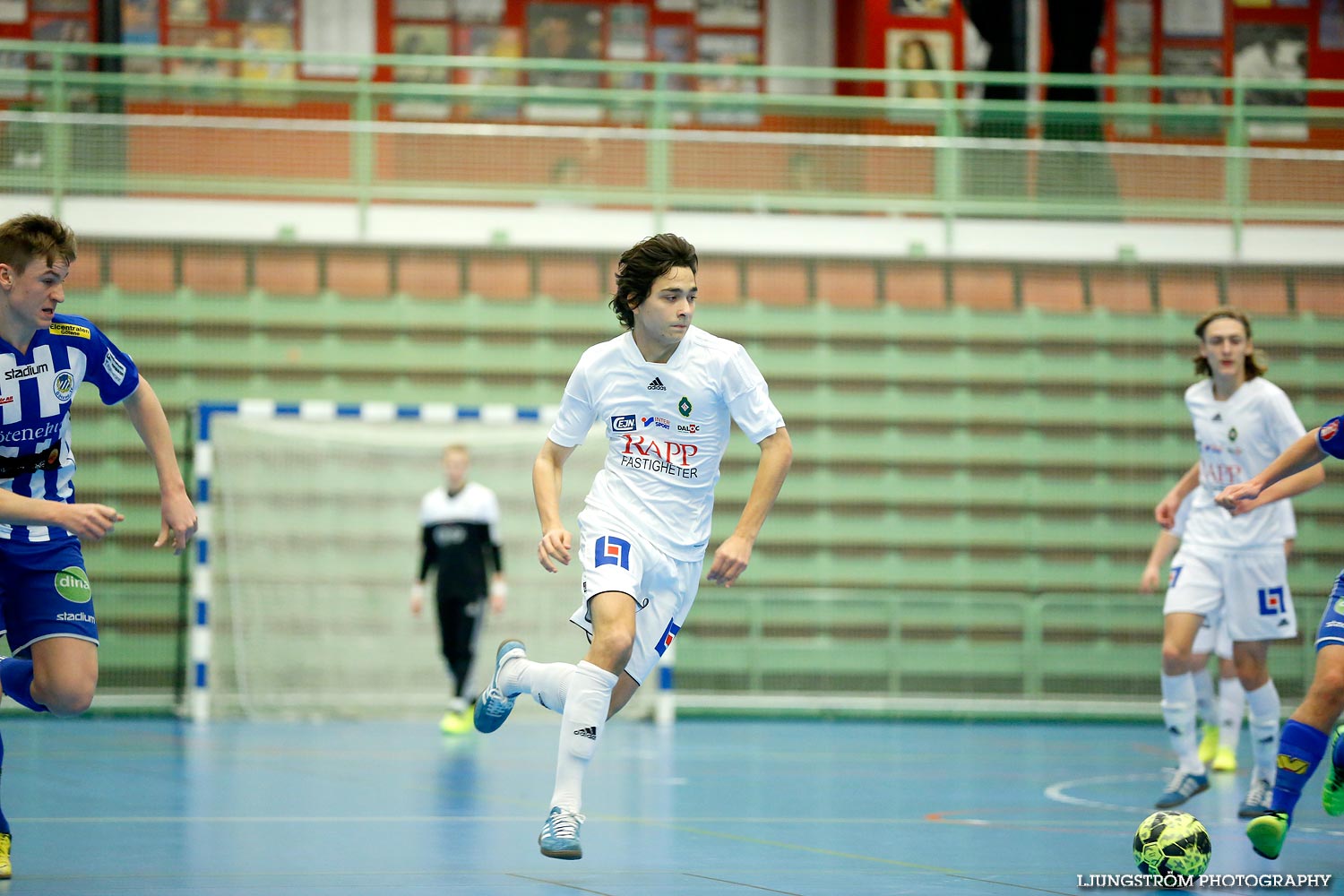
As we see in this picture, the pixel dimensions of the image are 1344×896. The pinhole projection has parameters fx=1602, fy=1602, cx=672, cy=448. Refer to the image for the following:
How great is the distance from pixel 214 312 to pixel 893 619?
266 inches

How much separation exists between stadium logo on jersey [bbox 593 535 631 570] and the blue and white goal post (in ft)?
25.4

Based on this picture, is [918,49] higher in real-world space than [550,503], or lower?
higher

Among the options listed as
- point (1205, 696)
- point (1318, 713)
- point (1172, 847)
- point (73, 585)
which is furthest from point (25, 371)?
point (1205, 696)

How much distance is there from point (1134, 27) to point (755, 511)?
1616 cm

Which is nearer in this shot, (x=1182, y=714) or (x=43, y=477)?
(x=43, y=477)

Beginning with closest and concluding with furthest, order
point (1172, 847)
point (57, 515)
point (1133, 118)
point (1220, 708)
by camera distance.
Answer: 1. point (57, 515)
2. point (1172, 847)
3. point (1220, 708)
4. point (1133, 118)

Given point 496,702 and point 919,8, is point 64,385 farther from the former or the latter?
point 919,8

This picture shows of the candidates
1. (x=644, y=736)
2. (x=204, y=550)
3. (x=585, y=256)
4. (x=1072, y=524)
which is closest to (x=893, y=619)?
(x=1072, y=524)

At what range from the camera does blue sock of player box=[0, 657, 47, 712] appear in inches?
226

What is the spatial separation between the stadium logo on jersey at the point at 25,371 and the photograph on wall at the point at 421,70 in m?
8.85

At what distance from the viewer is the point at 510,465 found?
47.0 ft

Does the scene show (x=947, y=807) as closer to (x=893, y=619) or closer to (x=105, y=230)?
(x=893, y=619)

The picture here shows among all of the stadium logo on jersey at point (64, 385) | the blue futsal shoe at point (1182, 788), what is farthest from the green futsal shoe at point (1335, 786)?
the stadium logo on jersey at point (64, 385)

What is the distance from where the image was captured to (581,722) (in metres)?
5.63
